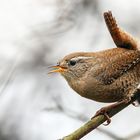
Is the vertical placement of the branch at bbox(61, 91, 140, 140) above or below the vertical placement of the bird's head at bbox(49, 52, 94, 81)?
Answer: below

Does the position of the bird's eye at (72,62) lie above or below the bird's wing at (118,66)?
above

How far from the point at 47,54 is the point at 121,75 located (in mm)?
1351

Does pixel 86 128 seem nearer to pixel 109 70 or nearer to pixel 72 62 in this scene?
pixel 109 70

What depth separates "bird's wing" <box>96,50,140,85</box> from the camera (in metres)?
3.36

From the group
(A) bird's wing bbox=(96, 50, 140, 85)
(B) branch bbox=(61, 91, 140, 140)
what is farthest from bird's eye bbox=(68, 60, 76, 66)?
(B) branch bbox=(61, 91, 140, 140)

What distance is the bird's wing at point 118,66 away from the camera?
11.0 ft

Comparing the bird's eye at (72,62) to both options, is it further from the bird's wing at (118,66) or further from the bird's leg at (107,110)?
the bird's leg at (107,110)

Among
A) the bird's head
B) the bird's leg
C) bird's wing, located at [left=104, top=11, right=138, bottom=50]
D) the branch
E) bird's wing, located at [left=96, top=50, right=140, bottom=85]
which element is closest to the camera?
the branch

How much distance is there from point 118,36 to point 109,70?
8.7 inches

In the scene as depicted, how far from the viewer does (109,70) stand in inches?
135

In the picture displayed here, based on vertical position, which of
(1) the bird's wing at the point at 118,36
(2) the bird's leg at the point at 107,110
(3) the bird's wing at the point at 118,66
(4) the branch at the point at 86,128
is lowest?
(4) the branch at the point at 86,128

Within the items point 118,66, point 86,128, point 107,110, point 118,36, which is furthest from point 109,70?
point 86,128

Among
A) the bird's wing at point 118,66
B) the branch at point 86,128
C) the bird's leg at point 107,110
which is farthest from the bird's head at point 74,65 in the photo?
the branch at point 86,128

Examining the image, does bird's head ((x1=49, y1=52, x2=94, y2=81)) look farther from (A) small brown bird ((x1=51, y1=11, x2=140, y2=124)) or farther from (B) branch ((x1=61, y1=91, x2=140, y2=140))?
(B) branch ((x1=61, y1=91, x2=140, y2=140))
